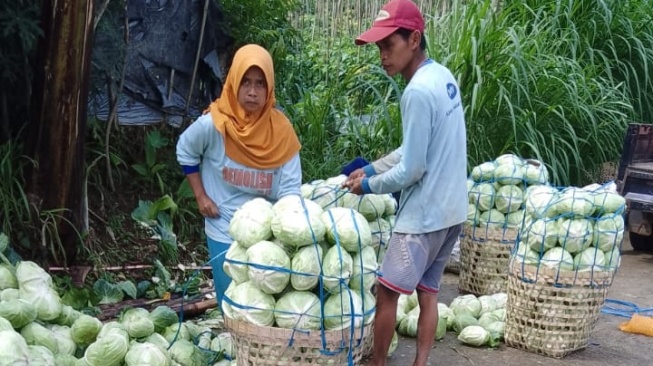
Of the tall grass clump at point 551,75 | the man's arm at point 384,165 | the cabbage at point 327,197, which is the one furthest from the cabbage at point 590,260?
the tall grass clump at point 551,75

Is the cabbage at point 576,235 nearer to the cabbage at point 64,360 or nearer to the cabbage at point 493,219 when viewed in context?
the cabbage at point 493,219

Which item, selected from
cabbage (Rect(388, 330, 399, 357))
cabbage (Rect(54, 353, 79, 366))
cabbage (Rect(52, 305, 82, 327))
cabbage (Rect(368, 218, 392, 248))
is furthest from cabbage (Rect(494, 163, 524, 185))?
cabbage (Rect(54, 353, 79, 366))

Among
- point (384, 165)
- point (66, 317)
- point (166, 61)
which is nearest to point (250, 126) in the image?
point (384, 165)

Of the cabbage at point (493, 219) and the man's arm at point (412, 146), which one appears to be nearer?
the man's arm at point (412, 146)

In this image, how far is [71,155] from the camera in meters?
5.48

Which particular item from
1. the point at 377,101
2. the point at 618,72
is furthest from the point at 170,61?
the point at 618,72

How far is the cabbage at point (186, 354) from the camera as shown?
4199 mm

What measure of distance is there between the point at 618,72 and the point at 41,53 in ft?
22.5

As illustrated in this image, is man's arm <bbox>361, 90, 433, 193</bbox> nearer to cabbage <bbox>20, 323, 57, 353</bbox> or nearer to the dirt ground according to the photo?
the dirt ground

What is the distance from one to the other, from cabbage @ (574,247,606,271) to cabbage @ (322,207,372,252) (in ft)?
6.32

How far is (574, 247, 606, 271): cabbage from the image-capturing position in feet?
16.5

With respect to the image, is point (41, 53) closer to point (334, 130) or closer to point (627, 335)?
point (334, 130)

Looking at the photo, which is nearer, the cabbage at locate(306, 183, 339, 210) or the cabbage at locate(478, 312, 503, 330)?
the cabbage at locate(306, 183, 339, 210)

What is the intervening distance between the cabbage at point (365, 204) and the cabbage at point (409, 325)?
0.93 meters
